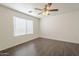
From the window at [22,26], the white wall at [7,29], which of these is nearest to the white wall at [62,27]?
the window at [22,26]

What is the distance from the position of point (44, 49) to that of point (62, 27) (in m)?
0.44

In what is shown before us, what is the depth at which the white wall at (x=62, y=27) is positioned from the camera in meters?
1.70

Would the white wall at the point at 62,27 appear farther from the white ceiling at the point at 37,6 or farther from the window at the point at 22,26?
the window at the point at 22,26

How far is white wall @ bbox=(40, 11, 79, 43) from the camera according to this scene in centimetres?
170

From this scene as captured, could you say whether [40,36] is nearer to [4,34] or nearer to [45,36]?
[45,36]

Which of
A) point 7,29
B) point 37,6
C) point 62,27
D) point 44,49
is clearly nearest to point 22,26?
point 7,29

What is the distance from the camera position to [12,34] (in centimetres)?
173

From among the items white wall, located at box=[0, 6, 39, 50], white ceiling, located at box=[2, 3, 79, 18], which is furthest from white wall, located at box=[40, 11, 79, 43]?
white wall, located at box=[0, 6, 39, 50]

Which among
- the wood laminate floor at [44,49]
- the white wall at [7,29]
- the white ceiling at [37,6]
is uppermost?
the white ceiling at [37,6]

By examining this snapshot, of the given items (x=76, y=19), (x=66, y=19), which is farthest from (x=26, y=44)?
(x=76, y=19)

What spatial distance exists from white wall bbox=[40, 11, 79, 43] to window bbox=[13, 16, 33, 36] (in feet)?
0.64

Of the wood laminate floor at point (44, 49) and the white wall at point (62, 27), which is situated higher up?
the white wall at point (62, 27)

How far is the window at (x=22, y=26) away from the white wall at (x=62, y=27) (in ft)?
0.64

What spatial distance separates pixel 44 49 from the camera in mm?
1791
